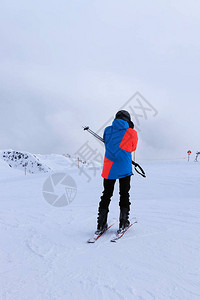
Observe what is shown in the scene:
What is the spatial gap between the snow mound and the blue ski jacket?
110 m

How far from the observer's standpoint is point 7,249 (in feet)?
12.5

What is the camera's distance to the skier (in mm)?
4402

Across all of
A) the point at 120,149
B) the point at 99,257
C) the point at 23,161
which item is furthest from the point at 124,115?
the point at 23,161

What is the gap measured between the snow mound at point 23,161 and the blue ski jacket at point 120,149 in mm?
110288

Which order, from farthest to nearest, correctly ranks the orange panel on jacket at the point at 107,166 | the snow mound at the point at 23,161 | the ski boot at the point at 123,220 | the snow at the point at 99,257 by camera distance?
the snow mound at the point at 23,161, the orange panel on jacket at the point at 107,166, the ski boot at the point at 123,220, the snow at the point at 99,257

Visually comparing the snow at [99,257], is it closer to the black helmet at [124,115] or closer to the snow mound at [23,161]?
the black helmet at [124,115]

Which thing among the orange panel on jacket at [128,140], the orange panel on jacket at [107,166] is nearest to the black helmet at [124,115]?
the orange panel on jacket at [128,140]

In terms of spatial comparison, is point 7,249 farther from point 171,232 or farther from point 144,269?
point 171,232

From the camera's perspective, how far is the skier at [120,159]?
4.40 meters

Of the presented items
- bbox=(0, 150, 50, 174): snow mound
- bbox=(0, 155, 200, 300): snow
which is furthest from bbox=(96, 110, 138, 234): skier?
bbox=(0, 150, 50, 174): snow mound

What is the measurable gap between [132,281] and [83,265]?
2.24ft

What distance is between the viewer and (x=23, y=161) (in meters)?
138

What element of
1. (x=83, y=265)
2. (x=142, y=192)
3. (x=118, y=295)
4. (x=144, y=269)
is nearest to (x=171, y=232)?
(x=144, y=269)

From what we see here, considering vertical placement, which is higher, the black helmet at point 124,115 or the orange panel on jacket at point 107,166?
the black helmet at point 124,115
